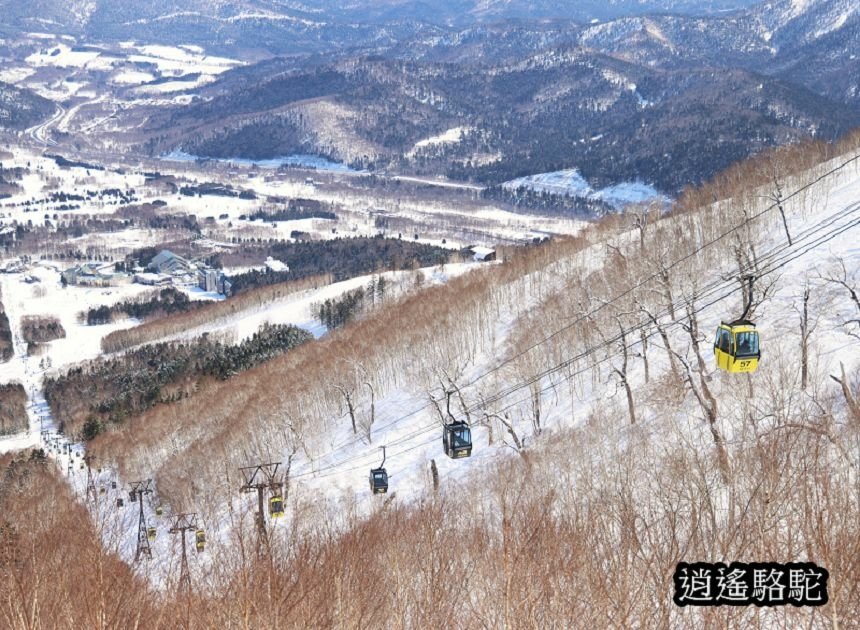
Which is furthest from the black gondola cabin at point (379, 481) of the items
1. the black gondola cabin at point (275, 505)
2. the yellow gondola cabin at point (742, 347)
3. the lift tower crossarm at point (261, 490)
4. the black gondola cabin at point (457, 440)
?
the yellow gondola cabin at point (742, 347)

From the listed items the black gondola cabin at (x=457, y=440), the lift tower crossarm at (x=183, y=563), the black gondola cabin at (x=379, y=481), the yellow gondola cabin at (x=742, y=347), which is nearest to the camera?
the lift tower crossarm at (x=183, y=563)

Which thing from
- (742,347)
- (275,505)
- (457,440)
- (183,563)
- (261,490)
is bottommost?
(275,505)

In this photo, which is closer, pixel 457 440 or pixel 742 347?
pixel 742 347

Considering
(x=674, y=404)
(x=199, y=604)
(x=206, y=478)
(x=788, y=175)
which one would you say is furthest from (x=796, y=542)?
(x=788, y=175)

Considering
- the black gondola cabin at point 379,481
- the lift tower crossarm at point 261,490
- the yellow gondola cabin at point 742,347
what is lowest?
the black gondola cabin at point 379,481

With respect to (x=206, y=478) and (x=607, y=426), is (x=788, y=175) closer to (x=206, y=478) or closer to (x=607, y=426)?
(x=607, y=426)

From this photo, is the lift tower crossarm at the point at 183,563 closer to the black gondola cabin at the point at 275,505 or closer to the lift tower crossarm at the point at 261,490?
the lift tower crossarm at the point at 261,490

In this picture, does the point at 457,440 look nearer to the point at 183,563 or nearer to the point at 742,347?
the point at 183,563

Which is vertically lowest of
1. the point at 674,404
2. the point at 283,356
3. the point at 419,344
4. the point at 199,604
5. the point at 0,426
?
the point at 0,426

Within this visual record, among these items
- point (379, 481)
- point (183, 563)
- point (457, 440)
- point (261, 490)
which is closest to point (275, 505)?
point (379, 481)

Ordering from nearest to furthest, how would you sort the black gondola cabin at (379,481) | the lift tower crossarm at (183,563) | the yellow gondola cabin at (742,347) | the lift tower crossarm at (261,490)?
1. the lift tower crossarm at (261,490)
2. the lift tower crossarm at (183,563)
3. the yellow gondola cabin at (742,347)
4. the black gondola cabin at (379,481)

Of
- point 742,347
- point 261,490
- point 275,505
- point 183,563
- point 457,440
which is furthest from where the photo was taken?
point 275,505
